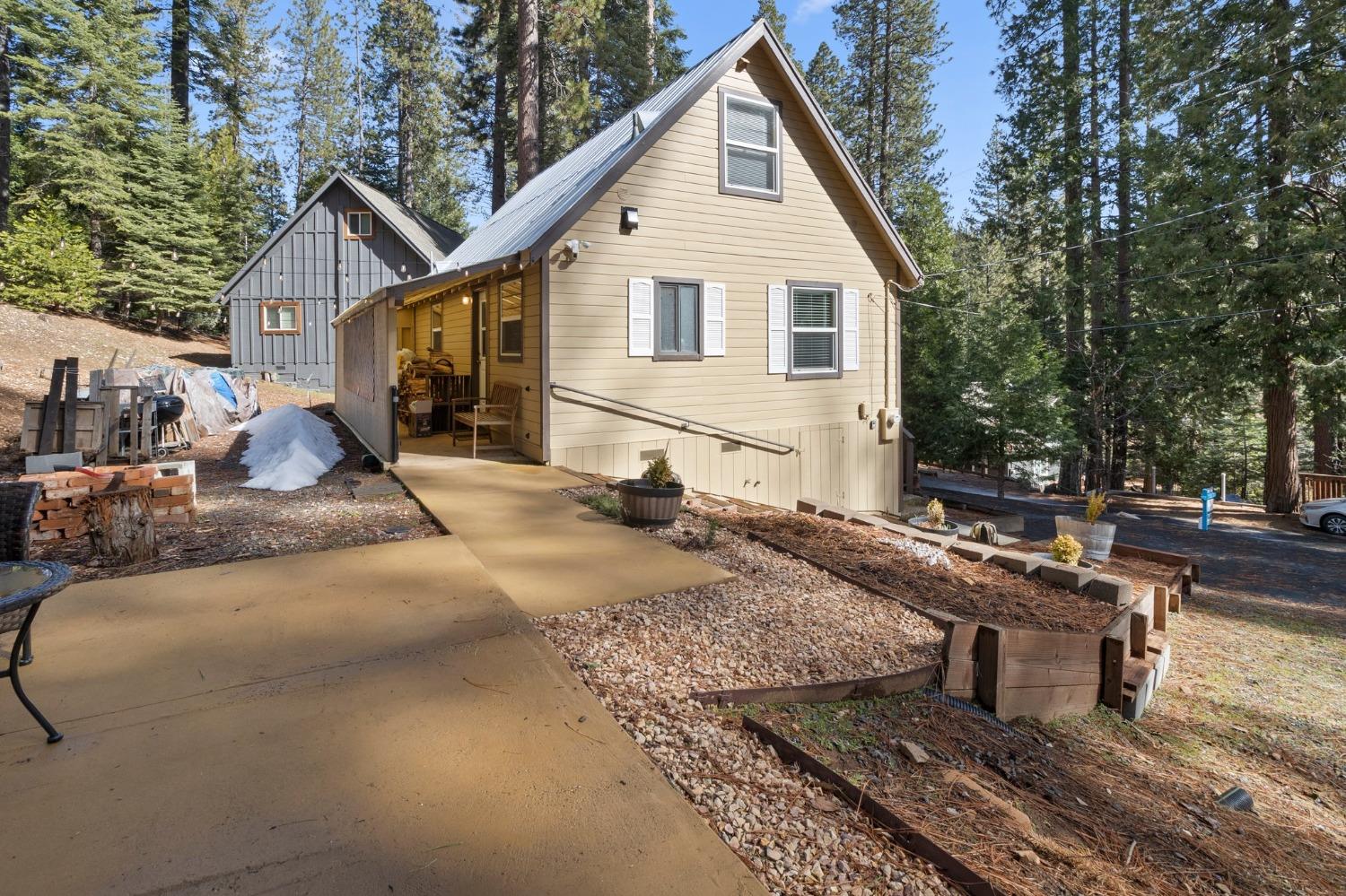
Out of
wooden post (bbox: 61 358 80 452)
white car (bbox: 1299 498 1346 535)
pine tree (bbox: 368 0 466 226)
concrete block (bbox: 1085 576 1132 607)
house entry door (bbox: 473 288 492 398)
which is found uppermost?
pine tree (bbox: 368 0 466 226)

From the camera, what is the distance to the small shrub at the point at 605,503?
21.0 ft

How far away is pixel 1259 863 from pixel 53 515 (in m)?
7.52

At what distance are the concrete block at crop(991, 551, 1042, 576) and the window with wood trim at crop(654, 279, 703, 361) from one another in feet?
17.0

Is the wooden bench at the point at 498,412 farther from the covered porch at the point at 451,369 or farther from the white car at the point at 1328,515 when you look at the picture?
the white car at the point at 1328,515

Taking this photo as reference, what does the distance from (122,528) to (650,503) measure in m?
3.72

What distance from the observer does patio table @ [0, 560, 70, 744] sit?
229 cm

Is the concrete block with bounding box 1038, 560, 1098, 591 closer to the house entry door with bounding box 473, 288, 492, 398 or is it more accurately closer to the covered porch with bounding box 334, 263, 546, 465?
the covered porch with bounding box 334, 263, 546, 465

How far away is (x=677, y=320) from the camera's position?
31.8ft

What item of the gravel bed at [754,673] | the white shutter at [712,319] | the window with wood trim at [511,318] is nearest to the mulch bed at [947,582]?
the gravel bed at [754,673]

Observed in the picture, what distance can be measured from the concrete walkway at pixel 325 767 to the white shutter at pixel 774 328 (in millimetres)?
7587

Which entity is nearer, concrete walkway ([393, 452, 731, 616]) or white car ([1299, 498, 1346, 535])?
concrete walkway ([393, 452, 731, 616])

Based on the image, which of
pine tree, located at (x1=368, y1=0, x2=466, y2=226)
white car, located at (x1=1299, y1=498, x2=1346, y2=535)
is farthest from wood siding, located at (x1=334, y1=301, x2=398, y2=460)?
pine tree, located at (x1=368, y1=0, x2=466, y2=226)

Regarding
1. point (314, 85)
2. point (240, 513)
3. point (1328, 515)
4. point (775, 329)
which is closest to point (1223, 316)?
point (1328, 515)

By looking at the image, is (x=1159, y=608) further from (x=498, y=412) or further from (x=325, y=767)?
(x=498, y=412)
